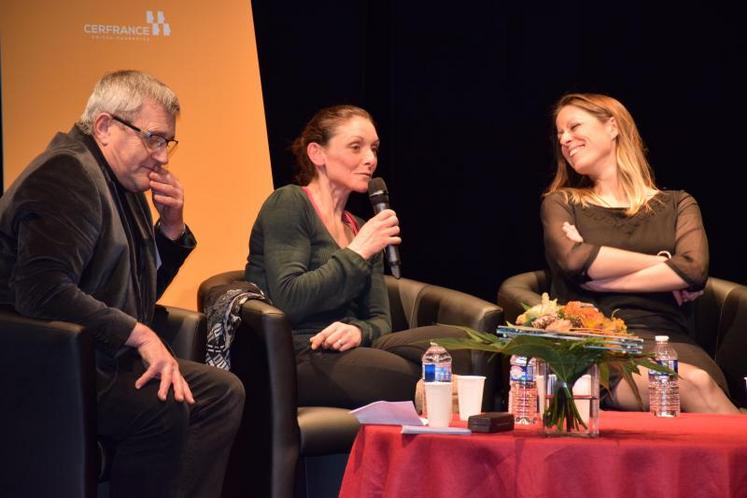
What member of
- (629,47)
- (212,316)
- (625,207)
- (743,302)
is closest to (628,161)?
(625,207)

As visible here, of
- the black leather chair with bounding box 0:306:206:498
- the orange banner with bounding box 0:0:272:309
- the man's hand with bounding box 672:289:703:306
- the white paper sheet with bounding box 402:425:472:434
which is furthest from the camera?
the orange banner with bounding box 0:0:272:309

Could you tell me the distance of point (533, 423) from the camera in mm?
2592

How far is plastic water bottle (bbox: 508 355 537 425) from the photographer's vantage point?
8.56 ft

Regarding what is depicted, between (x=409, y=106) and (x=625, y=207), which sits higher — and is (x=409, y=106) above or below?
above

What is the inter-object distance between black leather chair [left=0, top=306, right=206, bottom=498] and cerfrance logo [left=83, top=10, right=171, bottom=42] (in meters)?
1.81

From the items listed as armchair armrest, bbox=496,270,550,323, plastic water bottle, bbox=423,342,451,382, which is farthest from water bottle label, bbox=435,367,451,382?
armchair armrest, bbox=496,270,550,323

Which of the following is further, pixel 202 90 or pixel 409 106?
pixel 409 106

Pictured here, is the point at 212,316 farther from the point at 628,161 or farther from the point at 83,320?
the point at 628,161

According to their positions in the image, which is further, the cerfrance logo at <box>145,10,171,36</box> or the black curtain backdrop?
the black curtain backdrop

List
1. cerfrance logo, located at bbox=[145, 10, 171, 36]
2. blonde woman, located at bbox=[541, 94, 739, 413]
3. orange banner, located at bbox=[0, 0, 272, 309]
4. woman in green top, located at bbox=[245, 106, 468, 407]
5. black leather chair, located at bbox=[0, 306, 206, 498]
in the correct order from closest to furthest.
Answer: black leather chair, located at bbox=[0, 306, 206, 498] < woman in green top, located at bbox=[245, 106, 468, 407] < blonde woman, located at bbox=[541, 94, 739, 413] < orange banner, located at bbox=[0, 0, 272, 309] < cerfrance logo, located at bbox=[145, 10, 171, 36]

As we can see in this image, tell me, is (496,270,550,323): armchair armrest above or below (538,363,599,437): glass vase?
below

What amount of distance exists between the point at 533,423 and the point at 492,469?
0.45 metres

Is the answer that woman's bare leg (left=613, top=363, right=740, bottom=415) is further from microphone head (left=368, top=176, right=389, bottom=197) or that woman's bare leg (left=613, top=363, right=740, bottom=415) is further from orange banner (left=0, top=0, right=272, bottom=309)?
orange banner (left=0, top=0, right=272, bottom=309)

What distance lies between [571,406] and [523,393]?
1.03 ft
